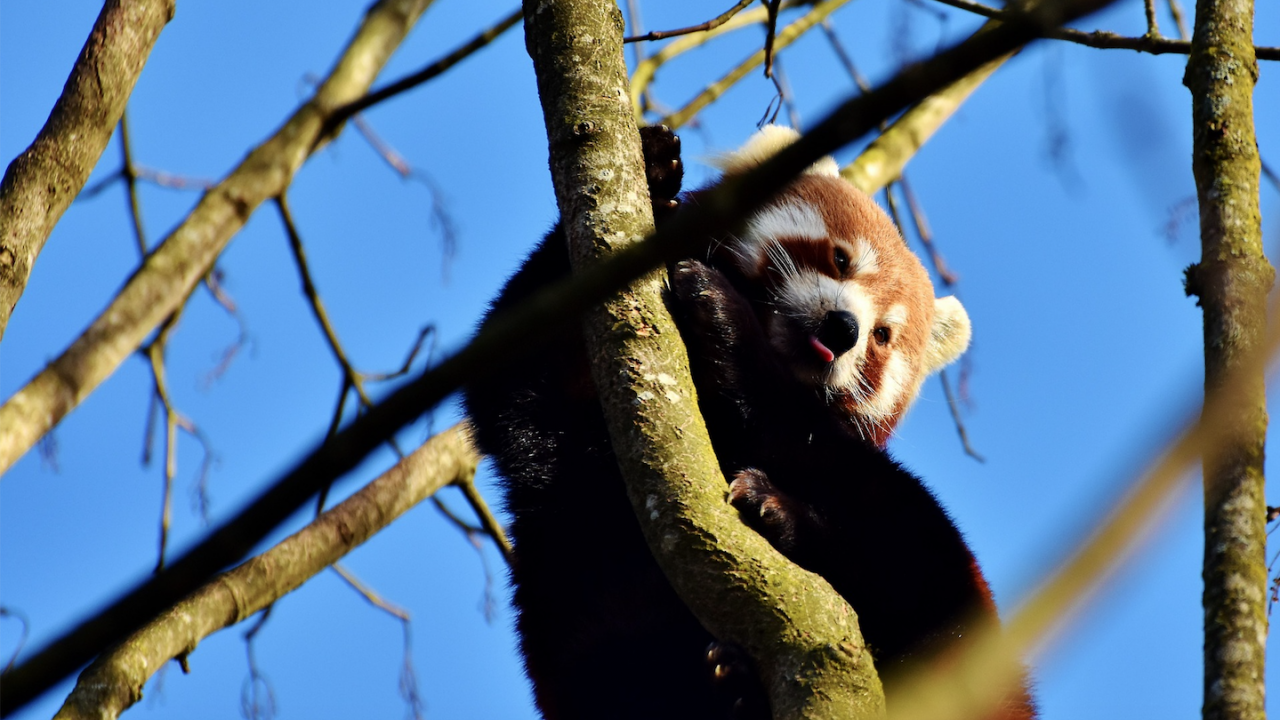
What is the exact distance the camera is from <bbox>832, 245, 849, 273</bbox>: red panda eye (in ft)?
14.6

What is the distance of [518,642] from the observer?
155 inches

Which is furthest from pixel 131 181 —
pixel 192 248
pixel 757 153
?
pixel 757 153

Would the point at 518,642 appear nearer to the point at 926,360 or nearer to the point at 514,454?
the point at 514,454

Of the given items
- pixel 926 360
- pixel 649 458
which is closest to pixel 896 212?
pixel 926 360

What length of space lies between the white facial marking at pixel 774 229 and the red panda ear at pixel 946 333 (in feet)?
3.36

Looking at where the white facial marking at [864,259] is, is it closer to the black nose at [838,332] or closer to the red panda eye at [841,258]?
the red panda eye at [841,258]

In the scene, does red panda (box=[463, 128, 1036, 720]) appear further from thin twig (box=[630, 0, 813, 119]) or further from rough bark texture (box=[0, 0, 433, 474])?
thin twig (box=[630, 0, 813, 119])

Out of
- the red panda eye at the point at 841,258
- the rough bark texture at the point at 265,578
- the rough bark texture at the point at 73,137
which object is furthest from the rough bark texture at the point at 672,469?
the red panda eye at the point at 841,258

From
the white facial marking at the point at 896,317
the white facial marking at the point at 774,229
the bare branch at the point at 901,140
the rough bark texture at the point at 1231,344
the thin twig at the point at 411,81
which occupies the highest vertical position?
the thin twig at the point at 411,81

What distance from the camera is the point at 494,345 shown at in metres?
1.13

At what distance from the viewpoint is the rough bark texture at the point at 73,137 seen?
11.0ft

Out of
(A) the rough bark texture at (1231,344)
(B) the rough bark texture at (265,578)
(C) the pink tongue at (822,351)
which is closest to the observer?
(A) the rough bark texture at (1231,344)

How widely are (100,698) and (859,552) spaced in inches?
94.4

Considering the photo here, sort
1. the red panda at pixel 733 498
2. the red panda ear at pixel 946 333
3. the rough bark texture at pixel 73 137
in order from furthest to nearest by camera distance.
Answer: the red panda ear at pixel 946 333 < the rough bark texture at pixel 73 137 < the red panda at pixel 733 498
